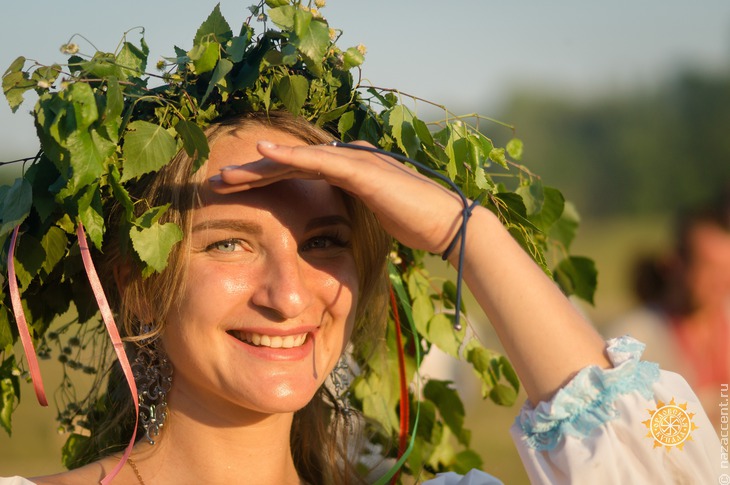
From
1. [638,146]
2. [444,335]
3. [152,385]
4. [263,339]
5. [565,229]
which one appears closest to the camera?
[263,339]

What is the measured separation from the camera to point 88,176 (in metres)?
2.24

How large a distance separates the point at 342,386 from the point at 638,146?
44815 mm

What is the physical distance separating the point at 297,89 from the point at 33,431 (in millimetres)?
11026

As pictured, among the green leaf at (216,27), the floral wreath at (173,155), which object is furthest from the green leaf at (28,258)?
the green leaf at (216,27)

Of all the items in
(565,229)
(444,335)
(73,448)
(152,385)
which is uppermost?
(565,229)

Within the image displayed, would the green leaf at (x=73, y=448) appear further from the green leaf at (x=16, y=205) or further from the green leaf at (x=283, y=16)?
the green leaf at (x=283, y=16)

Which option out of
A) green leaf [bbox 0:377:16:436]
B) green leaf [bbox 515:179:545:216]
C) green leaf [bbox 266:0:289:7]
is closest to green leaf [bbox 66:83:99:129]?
green leaf [bbox 266:0:289:7]

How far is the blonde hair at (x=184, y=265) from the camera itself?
2498 millimetres

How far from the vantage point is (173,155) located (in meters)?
2.39

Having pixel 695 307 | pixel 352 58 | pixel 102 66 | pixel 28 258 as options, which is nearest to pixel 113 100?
pixel 102 66

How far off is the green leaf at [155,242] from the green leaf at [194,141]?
162 mm

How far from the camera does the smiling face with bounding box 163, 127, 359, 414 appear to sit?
2.46 m

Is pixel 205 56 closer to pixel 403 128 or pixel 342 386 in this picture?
pixel 403 128

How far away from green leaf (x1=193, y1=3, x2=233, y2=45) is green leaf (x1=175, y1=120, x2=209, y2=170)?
0.90 ft
